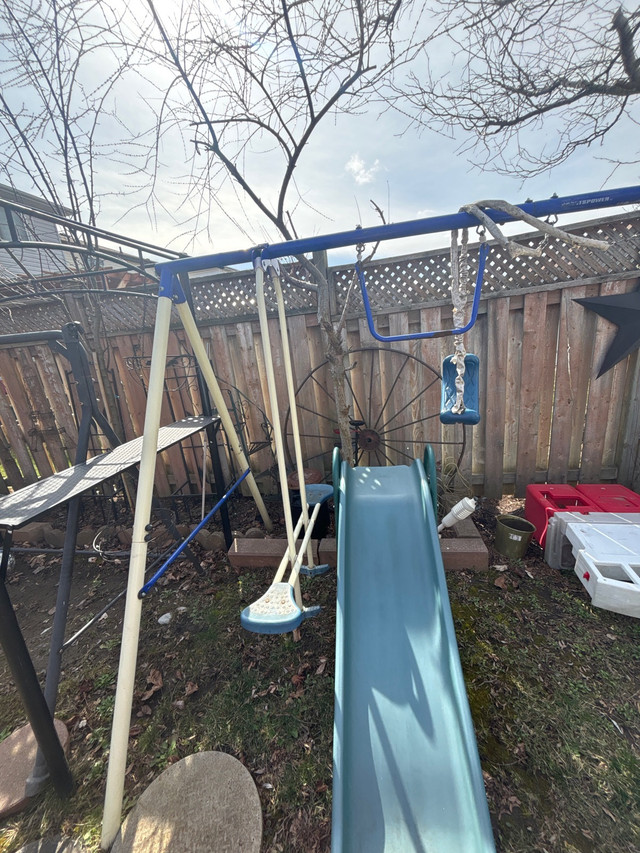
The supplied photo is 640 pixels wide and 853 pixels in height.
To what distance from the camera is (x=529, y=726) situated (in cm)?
161

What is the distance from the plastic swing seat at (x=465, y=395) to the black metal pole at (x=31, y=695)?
2075 millimetres

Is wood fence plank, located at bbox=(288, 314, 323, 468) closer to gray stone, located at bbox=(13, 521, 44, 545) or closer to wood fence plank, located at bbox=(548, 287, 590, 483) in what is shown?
wood fence plank, located at bbox=(548, 287, 590, 483)

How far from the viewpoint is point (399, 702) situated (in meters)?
1.52

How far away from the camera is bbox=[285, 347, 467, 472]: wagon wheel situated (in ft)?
10.9

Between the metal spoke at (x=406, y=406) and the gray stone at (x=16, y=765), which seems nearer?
the gray stone at (x=16, y=765)

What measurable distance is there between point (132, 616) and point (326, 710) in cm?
113

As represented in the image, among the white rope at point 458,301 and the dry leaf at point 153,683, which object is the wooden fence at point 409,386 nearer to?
the white rope at point 458,301

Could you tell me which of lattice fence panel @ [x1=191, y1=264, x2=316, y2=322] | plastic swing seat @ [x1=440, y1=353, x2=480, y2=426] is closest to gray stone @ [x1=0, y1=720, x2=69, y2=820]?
plastic swing seat @ [x1=440, y1=353, x2=480, y2=426]

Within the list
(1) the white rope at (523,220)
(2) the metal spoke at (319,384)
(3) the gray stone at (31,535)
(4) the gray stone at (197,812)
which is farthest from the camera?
(3) the gray stone at (31,535)

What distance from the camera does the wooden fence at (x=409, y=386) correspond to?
2977 mm

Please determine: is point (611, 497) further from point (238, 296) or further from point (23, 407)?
point (23, 407)

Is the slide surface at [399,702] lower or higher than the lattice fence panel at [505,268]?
lower

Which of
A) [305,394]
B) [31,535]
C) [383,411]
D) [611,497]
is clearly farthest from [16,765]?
[611,497]

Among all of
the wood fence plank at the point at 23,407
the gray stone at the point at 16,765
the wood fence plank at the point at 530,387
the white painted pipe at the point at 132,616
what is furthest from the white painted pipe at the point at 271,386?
the wood fence plank at the point at 23,407
